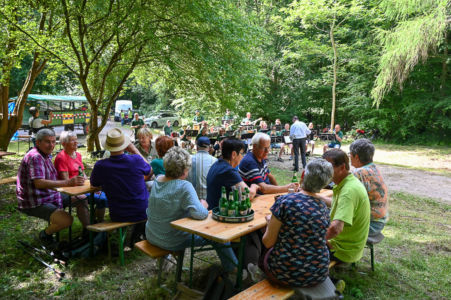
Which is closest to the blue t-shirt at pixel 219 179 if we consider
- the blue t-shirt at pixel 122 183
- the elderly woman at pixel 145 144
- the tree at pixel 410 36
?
the blue t-shirt at pixel 122 183

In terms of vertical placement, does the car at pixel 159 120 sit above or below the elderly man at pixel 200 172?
above

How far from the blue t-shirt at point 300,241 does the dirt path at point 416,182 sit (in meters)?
6.33

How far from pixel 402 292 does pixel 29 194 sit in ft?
13.4

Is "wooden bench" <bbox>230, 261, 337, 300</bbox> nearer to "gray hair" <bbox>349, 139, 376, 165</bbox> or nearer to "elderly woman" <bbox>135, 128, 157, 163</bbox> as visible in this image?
"gray hair" <bbox>349, 139, 376, 165</bbox>

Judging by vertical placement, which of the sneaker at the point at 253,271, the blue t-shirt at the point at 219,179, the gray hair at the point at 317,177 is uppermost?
the gray hair at the point at 317,177

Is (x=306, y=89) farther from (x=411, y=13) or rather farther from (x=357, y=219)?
(x=357, y=219)

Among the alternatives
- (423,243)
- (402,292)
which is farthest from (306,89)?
(402,292)

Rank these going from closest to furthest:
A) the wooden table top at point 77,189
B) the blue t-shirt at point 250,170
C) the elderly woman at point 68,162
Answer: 1. the wooden table top at point 77,189
2. the blue t-shirt at point 250,170
3. the elderly woman at point 68,162

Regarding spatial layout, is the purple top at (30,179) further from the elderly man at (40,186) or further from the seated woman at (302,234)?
the seated woman at (302,234)

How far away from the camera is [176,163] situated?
2791 mm

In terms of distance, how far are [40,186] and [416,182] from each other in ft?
29.8

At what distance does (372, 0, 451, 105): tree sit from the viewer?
44.0 ft

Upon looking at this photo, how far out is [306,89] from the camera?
2188 cm

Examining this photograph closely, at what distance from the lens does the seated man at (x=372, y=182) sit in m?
3.23
